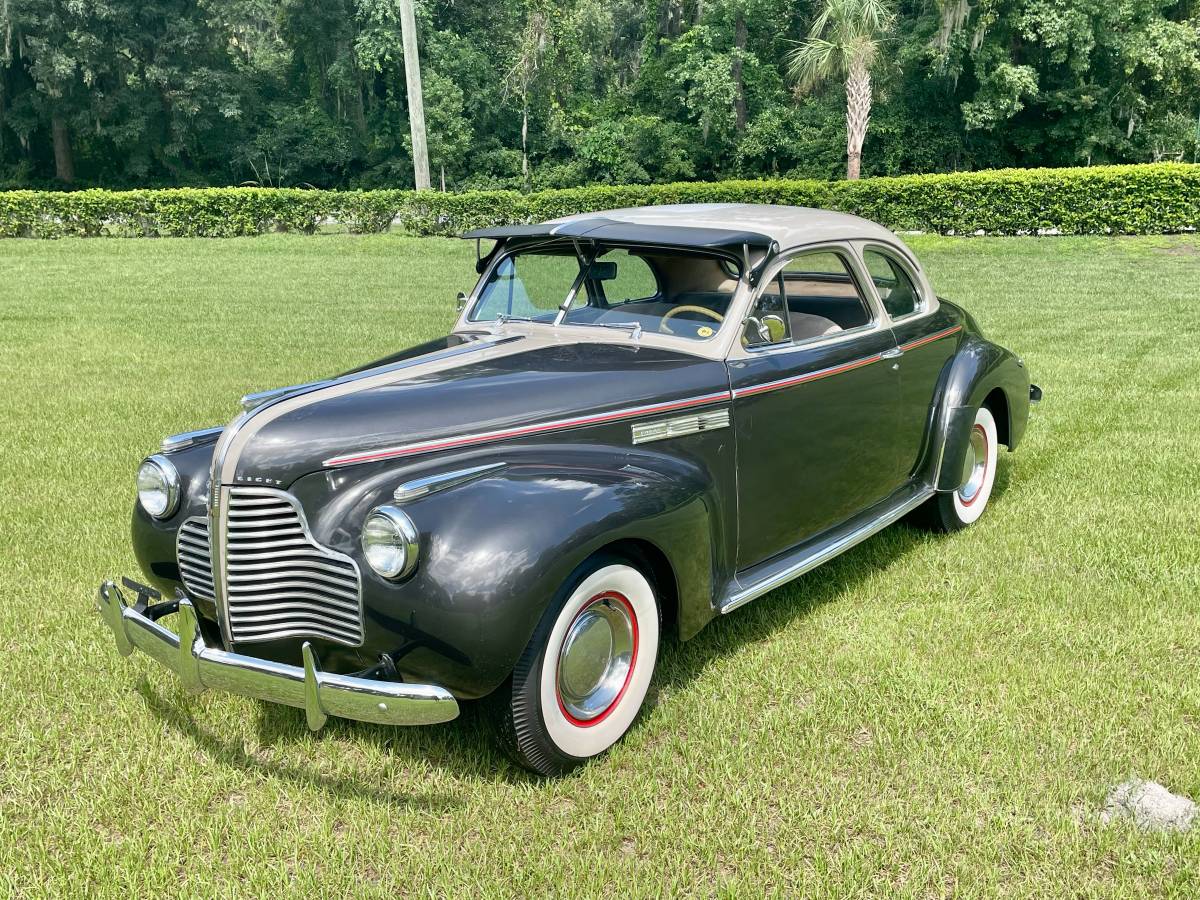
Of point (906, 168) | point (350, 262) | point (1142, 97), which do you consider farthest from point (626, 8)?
point (350, 262)

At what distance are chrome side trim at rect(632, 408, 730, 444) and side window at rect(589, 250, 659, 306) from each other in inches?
30.2

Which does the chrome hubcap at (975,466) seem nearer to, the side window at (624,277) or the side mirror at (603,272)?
the side window at (624,277)

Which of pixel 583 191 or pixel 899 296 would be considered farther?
pixel 583 191

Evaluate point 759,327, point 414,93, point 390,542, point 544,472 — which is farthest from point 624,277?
point 414,93

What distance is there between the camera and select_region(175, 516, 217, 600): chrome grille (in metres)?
3.24

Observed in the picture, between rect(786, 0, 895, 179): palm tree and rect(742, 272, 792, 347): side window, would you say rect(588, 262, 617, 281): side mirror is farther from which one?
rect(786, 0, 895, 179): palm tree

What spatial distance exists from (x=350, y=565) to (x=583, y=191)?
21.9 metres

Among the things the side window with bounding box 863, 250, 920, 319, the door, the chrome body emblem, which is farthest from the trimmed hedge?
the chrome body emblem

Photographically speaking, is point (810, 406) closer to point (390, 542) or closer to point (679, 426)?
point (679, 426)

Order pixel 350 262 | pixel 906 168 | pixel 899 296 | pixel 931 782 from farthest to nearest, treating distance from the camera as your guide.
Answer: pixel 906 168, pixel 350 262, pixel 899 296, pixel 931 782

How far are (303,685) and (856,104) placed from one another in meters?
23.8

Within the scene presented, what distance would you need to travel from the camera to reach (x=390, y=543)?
2793 millimetres

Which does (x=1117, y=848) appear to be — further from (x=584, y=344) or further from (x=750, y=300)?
(x=584, y=344)

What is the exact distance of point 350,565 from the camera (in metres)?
2.85
